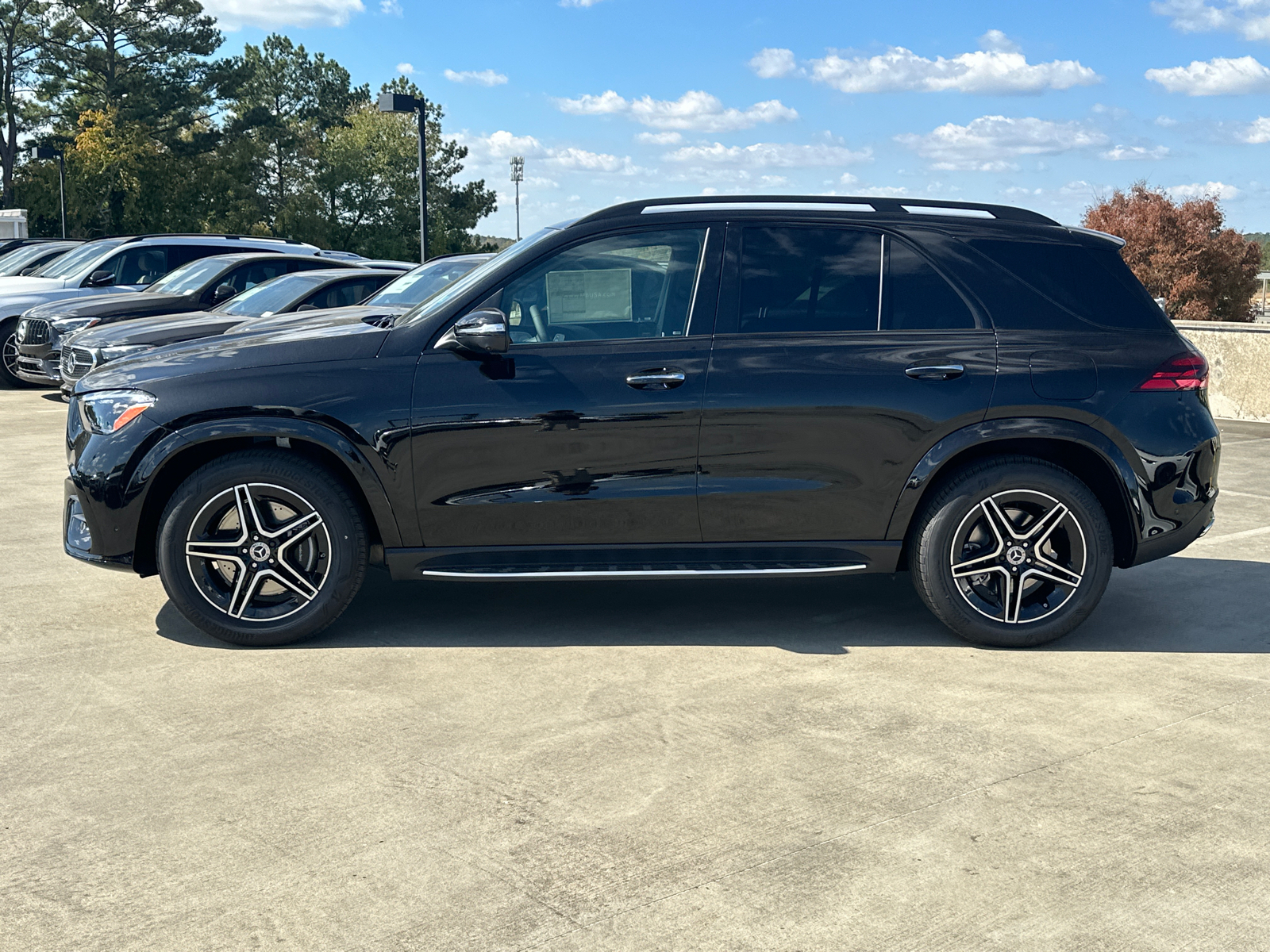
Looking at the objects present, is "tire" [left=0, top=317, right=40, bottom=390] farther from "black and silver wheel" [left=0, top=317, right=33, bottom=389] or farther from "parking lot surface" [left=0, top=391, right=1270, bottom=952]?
"parking lot surface" [left=0, top=391, right=1270, bottom=952]

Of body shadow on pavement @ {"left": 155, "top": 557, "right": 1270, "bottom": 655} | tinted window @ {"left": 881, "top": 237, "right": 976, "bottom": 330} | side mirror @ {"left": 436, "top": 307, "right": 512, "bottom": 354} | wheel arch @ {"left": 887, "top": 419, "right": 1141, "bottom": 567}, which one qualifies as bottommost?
body shadow on pavement @ {"left": 155, "top": 557, "right": 1270, "bottom": 655}

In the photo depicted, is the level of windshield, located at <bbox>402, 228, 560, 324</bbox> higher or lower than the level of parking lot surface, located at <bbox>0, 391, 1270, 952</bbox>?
higher

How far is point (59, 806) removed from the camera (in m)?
3.89

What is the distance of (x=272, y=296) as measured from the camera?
12422mm

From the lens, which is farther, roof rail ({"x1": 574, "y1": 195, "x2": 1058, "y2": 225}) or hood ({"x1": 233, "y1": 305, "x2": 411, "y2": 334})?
hood ({"x1": 233, "y1": 305, "x2": 411, "y2": 334})

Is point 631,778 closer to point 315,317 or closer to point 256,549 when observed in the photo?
point 256,549

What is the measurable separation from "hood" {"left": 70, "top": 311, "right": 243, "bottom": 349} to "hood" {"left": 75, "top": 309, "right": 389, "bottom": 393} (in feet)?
17.9

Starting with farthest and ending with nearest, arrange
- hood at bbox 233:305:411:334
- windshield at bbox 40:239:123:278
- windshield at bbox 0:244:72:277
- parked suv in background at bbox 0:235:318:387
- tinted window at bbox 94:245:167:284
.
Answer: windshield at bbox 0:244:72:277
windshield at bbox 40:239:123:278
tinted window at bbox 94:245:167:284
parked suv in background at bbox 0:235:318:387
hood at bbox 233:305:411:334

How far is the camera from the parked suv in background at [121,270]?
16.5 metres

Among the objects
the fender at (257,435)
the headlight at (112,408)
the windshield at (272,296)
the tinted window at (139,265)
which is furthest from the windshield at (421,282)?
the tinted window at (139,265)

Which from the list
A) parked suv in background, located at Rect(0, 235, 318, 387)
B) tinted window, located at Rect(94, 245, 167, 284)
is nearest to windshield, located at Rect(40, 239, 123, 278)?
parked suv in background, located at Rect(0, 235, 318, 387)

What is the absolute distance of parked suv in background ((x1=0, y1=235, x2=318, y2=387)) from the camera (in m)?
16.5

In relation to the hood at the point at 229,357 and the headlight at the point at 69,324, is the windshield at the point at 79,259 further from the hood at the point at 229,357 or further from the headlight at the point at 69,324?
the hood at the point at 229,357

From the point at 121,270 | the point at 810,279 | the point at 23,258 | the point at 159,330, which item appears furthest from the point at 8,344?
the point at 810,279
